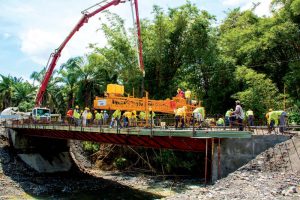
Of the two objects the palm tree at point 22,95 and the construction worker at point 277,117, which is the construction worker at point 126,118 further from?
the palm tree at point 22,95

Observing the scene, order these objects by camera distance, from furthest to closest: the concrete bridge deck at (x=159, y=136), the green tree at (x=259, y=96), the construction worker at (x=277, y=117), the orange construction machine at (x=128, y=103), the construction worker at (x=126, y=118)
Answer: the green tree at (x=259, y=96), the construction worker at (x=126, y=118), the orange construction machine at (x=128, y=103), the construction worker at (x=277, y=117), the concrete bridge deck at (x=159, y=136)

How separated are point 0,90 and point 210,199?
210 feet

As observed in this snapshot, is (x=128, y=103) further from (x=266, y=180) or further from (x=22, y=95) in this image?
(x=22, y=95)

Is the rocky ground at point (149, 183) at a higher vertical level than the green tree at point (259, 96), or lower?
lower

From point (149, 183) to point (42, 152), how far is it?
43.8ft

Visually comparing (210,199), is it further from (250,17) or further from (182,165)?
(250,17)

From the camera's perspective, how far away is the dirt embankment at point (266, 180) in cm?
1355

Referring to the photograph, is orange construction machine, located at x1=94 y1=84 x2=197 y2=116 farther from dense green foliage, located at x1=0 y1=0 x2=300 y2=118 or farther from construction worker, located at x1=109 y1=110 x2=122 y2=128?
dense green foliage, located at x1=0 y1=0 x2=300 y2=118

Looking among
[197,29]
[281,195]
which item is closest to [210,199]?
[281,195]

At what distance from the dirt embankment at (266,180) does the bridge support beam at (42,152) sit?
2482 centimetres

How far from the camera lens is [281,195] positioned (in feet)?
43.6

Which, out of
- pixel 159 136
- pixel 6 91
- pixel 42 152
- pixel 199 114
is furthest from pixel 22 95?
pixel 199 114

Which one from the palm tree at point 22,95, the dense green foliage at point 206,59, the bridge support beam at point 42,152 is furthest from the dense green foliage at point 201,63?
the palm tree at point 22,95

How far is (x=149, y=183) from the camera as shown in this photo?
1273 inches
